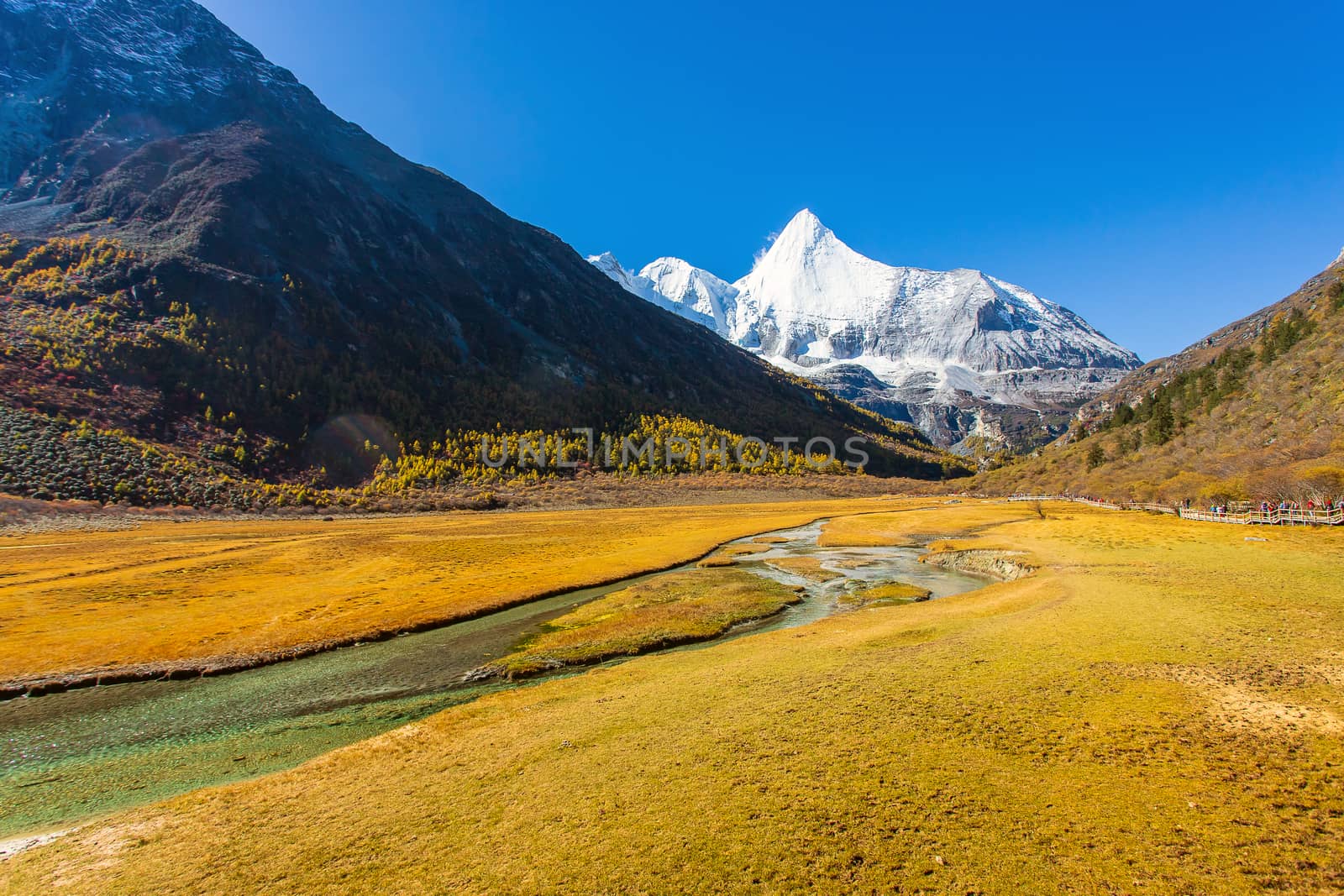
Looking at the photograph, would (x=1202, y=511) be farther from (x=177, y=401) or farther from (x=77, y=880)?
(x=177, y=401)

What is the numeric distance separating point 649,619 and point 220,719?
1997 centimetres

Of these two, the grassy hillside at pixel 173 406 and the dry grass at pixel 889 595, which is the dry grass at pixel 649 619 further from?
the grassy hillside at pixel 173 406

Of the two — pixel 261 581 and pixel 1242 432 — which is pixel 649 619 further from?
pixel 1242 432

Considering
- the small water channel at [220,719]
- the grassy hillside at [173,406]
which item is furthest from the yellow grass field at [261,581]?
the grassy hillside at [173,406]

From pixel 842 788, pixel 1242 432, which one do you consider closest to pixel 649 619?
pixel 842 788

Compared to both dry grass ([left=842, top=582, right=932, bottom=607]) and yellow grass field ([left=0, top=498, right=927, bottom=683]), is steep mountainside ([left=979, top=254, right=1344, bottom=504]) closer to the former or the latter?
dry grass ([left=842, top=582, right=932, bottom=607])

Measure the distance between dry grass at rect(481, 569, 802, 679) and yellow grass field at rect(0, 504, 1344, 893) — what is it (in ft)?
19.4

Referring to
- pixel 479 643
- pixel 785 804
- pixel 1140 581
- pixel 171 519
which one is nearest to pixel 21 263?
pixel 171 519

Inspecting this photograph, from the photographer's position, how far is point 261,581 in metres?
44.2

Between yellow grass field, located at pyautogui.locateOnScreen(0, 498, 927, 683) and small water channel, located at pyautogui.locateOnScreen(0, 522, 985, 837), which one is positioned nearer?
small water channel, located at pyautogui.locateOnScreen(0, 522, 985, 837)

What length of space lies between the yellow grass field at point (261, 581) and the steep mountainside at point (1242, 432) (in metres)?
58.0

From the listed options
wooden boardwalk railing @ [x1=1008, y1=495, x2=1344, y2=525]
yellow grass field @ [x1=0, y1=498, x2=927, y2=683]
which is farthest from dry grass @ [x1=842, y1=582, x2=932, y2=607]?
wooden boardwalk railing @ [x1=1008, y1=495, x2=1344, y2=525]

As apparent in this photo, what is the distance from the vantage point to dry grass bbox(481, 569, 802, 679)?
2678 cm

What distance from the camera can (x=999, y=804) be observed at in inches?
391
